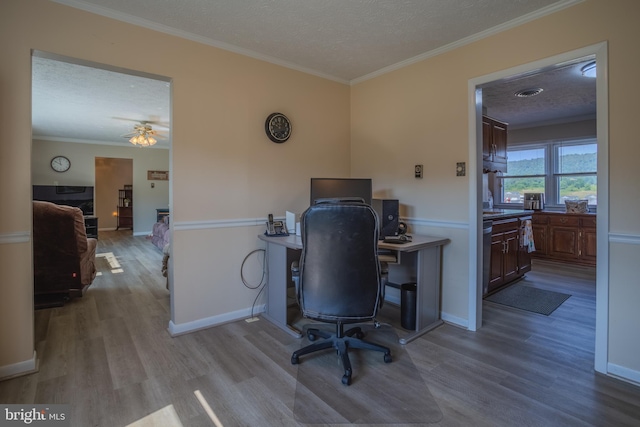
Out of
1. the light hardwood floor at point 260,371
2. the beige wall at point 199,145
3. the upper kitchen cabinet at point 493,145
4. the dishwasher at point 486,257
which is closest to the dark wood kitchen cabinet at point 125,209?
the light hardwood floor at point 260,371

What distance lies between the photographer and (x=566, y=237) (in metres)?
5.37

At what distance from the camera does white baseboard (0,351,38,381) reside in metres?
2.03

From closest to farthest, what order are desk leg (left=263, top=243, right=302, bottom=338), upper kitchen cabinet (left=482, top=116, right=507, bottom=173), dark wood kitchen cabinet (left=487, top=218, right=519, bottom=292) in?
desk leg (left=263, top=243, right=302, bottom=338) < dark wood kitchen cabinet (left=487, top=218, right=519, bottom=292) < upper kitchen cabinet (left=482, top=116, right=507, bottom=173)

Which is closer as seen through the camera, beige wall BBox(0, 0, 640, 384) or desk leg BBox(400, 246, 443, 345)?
beige wall BBox(0, 0, 640, 384)

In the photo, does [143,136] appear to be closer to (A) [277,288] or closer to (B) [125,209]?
(A) [277,288]

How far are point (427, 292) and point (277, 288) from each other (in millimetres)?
1341

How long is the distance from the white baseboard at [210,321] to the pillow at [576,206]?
5482mm

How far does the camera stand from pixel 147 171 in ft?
28.7

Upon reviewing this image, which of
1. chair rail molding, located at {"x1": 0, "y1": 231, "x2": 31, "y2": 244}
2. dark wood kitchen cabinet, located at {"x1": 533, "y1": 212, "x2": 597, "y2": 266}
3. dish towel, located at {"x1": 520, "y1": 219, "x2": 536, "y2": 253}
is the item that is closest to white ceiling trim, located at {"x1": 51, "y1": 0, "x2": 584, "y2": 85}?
chair rail molding, located at {"x1": 0, "y1": 231, "x2": 31, "y2": 244}

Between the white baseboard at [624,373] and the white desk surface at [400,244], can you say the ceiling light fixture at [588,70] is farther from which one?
the white baseboard at [624,373]

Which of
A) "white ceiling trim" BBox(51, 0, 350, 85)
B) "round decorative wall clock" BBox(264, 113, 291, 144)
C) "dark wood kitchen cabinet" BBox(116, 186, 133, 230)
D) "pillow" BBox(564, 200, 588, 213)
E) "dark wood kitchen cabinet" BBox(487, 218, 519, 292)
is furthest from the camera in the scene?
"dark wood kitchen cabinet" BBox(116, 186, 133, 230)

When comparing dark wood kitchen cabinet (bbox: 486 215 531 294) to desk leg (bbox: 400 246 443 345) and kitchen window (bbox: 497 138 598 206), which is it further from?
kitchen window (bbox: 497 138 598 206)

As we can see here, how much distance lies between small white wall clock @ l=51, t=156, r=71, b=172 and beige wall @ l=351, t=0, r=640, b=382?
749 centimetres

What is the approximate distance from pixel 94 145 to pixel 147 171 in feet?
4.30
